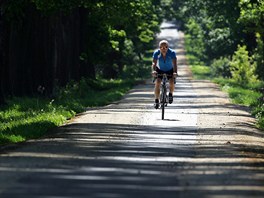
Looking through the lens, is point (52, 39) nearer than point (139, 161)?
No

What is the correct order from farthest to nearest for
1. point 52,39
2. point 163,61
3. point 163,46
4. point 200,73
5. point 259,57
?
point 200,73 → point 259,57 → point 52,39 → point 163,61 → point 163,46

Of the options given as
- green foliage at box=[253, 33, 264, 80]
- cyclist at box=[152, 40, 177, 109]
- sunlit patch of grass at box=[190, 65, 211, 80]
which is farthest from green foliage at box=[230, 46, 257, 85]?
cyclist at box=[152, 40, 177, 109]

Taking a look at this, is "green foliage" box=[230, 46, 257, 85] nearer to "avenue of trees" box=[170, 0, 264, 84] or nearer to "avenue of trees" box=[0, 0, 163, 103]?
"avenue of trees" box=[170, 0, 264, 84]

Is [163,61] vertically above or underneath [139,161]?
above

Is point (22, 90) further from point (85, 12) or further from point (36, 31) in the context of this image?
point (85, 12)

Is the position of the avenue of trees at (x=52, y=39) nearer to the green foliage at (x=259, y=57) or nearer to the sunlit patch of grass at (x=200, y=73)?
the green foliage at (x=259, y=57)

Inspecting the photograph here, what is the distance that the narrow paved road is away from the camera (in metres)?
10.2

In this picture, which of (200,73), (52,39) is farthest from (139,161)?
(200,73)

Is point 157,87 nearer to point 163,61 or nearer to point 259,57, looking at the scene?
point 163,61

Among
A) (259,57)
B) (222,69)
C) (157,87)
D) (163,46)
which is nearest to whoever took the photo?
(163,46)

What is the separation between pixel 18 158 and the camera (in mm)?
13250

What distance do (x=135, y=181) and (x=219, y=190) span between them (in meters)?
1.11

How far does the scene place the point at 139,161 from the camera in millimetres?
13008

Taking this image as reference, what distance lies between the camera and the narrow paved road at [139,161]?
400 inches
